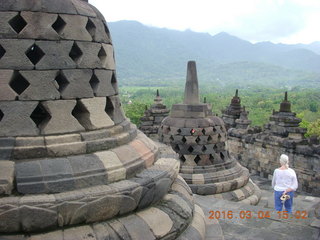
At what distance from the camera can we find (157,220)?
3.11m

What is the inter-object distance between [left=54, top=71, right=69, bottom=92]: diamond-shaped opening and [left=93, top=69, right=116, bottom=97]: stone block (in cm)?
31

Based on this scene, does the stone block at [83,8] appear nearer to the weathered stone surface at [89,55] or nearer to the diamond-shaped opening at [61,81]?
the weathered stone surface at [89,55]

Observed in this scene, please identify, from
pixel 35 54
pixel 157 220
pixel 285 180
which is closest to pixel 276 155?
pixel 285 180

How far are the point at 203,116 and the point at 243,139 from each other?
8378 millimetres


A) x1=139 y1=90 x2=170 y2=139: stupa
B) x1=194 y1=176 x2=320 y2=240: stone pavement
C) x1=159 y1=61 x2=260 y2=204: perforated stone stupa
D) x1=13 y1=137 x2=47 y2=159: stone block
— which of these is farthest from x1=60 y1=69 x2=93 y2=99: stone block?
x1=139 y1=90 x2=170 y2=139: stupa

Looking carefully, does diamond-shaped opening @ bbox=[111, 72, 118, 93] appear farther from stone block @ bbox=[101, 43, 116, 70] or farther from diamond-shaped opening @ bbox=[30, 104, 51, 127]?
diamond-shaped opening @ bbox=[30, 104, 51, 127]

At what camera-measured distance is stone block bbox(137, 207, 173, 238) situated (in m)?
3.02

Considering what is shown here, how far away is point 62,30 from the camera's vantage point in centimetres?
302

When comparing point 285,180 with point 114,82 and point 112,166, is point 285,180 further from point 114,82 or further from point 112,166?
point 112,166

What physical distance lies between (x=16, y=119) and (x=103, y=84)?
862mm

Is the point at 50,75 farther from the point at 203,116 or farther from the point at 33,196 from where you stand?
the point at 203,116

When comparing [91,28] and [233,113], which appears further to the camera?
[233,113]

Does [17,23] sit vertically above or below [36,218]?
above

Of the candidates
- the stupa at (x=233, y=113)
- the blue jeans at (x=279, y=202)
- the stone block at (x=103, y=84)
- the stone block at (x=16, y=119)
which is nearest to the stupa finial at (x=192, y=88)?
the blue jeans at (x=279, y=202)
